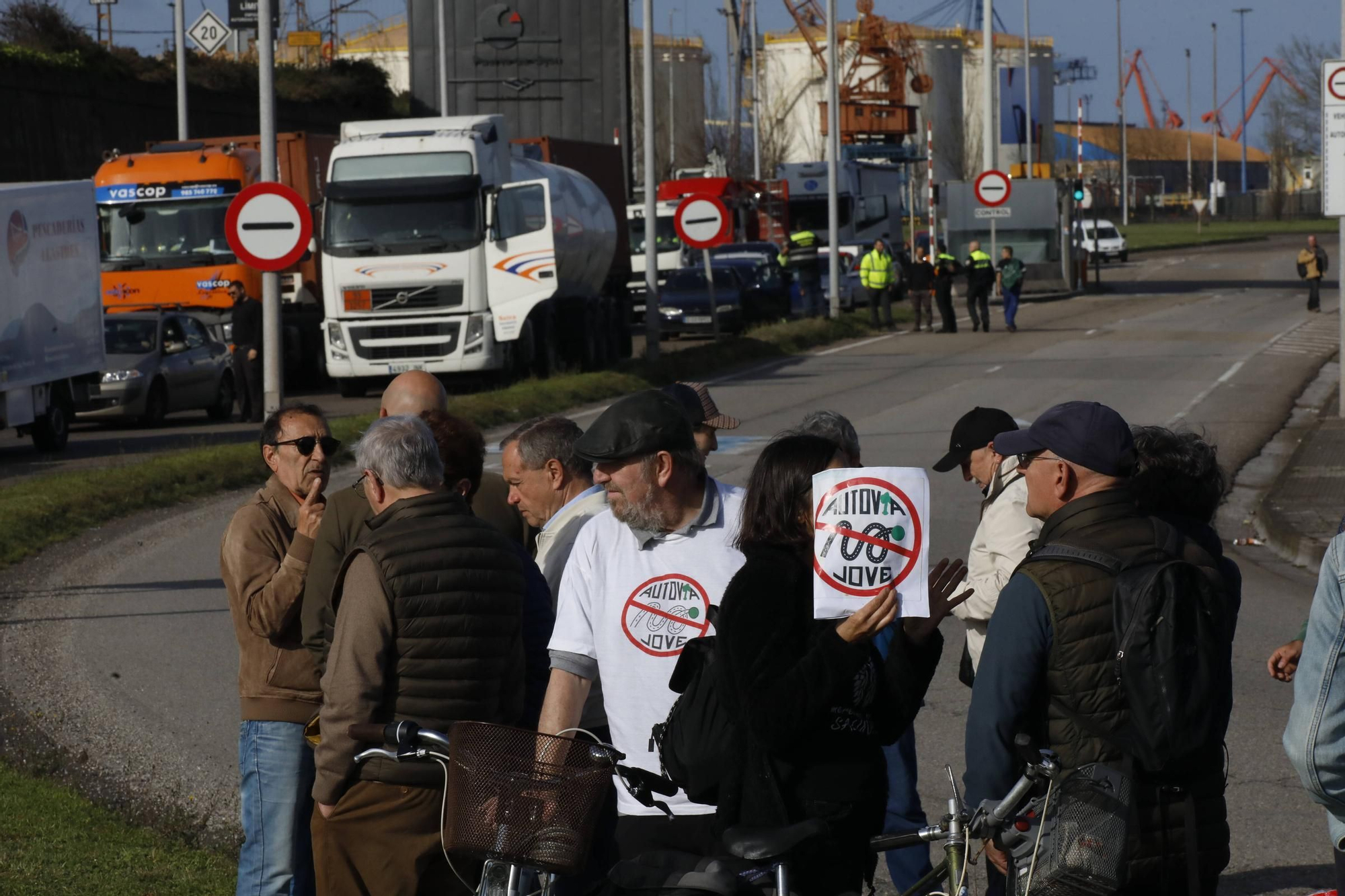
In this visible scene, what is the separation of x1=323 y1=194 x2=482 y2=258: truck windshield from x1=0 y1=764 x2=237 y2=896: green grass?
18834 mm

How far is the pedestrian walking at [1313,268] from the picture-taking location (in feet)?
128

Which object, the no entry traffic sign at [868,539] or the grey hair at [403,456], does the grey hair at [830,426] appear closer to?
the grey hair at [403,456]

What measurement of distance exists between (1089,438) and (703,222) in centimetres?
2442

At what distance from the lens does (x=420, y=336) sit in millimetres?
25391

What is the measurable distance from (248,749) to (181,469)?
12942mm

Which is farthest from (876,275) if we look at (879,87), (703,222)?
(879,87)

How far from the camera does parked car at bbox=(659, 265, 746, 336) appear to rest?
36.2m

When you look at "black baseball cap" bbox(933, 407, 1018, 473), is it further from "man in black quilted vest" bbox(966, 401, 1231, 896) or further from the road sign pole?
the road sign pole

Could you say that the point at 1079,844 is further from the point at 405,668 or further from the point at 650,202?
the point at 650,202

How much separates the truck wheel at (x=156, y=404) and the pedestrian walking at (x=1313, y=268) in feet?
85.7

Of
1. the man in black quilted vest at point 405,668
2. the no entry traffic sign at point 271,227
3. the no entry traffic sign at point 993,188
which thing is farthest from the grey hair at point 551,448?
the no entry traffic sign at point 993,188

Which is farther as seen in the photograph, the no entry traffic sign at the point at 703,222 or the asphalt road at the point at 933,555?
the no entry traffic sign at the point at 703,222

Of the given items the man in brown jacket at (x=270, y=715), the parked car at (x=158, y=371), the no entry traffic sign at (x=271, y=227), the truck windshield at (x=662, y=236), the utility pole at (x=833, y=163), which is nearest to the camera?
the man in brown jacket at (x=270, y=715)

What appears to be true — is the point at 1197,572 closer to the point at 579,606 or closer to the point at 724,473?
the point at 579,606
